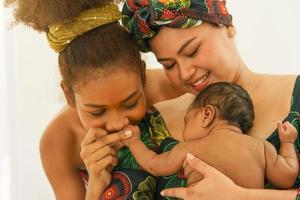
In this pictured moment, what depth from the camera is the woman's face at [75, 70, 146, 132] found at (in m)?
1.27

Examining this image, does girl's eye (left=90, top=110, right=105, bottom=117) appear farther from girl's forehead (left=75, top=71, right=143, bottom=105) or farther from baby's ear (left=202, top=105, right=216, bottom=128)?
baby's ear (left=202, top=105, right=216, bottom=128)

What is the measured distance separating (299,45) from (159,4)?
1021mm

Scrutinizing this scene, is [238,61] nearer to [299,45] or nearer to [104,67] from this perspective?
[104,67]

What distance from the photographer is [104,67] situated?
1.28m

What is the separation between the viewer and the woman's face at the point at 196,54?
4.23 feet

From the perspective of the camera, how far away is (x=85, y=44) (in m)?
1.31

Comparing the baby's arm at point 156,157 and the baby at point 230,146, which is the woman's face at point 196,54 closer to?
the baby at point 230,146

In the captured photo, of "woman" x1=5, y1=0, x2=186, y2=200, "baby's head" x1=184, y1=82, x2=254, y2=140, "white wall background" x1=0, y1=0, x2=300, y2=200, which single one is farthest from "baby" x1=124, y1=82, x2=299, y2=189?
"white wall background" x1=0, y1=0, x2=300, y2=200

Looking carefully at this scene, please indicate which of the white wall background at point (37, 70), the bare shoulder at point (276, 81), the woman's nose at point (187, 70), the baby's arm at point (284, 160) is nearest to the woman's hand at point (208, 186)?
the baby's arm at point (284, 160)

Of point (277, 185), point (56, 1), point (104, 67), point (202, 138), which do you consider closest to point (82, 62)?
point (104, 67)

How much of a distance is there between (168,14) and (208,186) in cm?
42

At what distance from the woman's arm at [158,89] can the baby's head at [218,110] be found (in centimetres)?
35

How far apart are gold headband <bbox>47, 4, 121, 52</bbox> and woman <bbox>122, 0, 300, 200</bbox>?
59 millimetres

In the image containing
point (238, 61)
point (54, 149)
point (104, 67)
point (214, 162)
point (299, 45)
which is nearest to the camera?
point (214, 162)
